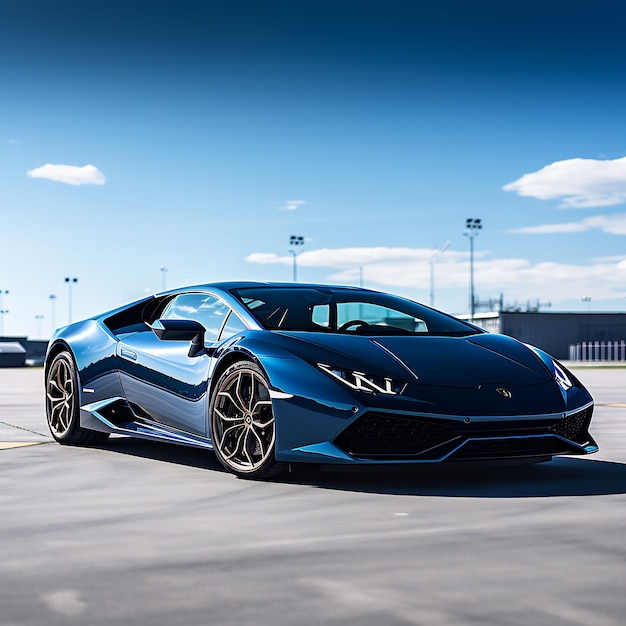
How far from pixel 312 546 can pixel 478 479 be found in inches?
82.5

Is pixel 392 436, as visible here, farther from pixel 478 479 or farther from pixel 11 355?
pixel 11 355

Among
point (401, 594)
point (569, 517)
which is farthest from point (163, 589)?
point (569, 517)

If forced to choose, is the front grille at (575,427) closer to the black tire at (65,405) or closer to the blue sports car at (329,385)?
the blue sports car at (329,385)

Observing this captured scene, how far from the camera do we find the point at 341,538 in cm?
433

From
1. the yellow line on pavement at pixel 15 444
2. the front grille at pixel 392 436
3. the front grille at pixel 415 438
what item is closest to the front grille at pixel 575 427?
the front grille at pixel 415 438

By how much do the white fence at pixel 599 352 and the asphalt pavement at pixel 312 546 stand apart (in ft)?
199

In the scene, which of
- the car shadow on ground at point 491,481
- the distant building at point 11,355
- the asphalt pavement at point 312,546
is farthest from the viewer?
the distant building at point 11,355

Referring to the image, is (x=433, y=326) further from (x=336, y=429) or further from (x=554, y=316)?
(x=554, y=316)

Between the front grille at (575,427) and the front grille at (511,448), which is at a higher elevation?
the front grille at (575,427)

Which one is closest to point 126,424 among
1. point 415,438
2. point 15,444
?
point 15,444

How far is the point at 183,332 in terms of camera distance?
6641mm

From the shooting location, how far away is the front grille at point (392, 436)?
5598mm

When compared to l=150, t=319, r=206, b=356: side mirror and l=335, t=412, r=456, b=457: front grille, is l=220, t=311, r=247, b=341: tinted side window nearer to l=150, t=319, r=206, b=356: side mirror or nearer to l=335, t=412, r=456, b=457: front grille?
l=150, t=319, r=206, b=356: side mirror

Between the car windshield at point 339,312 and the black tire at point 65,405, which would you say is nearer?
the car windshield at point 339,312
